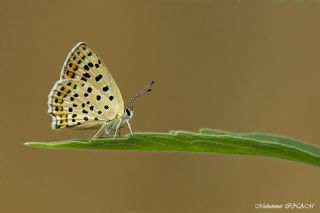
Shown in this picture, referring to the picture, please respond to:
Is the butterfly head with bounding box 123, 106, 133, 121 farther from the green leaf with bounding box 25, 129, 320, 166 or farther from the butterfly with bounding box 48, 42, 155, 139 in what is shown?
the green leaf with bounding box 25, 129, 320, 166

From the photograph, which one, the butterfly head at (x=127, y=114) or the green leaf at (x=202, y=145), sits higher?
the butterfly head at (x=127, y=114)

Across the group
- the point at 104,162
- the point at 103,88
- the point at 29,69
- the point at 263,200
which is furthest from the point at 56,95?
the point at 29,69

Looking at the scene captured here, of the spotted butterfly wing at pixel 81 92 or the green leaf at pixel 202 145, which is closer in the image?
the green leaf at pixel 202 145

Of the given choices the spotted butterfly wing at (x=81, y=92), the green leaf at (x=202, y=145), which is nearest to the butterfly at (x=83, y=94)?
the spotted butterfly wing at (x=81, y=92)

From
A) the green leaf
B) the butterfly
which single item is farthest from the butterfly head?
the green leaf

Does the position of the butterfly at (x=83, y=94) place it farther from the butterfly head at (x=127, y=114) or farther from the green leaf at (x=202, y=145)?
the green leaf at (x=202, y=145)

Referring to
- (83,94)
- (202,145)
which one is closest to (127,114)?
(83,94)

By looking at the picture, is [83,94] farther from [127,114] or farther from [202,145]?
[202,145]
